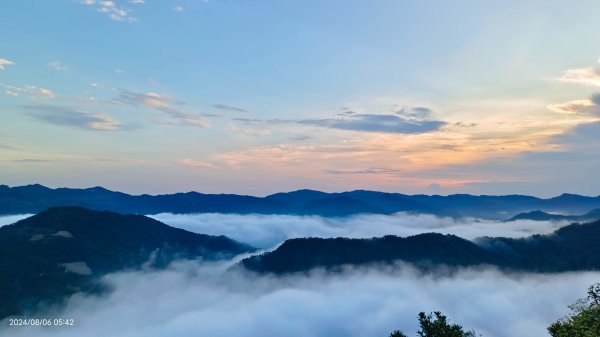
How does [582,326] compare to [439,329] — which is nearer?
[582,326]

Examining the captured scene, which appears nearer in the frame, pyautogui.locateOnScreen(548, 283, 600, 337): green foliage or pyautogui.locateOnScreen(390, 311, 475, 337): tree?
pyautogui.locateOnScreen(548, 283, 600, 337): green foliage

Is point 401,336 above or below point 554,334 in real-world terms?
below

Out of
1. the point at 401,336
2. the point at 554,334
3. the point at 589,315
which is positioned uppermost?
the point at 589,315

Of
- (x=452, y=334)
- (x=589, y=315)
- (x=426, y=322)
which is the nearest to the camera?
(x=589, y=315)

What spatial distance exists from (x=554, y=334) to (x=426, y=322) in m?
15.4

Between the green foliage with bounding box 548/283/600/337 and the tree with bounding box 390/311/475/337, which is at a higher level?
the green foliage with bounding box 548/283/600/337

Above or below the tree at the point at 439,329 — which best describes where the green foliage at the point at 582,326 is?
above

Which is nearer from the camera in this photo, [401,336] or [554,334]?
[554,334]

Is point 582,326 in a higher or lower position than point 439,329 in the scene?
higher

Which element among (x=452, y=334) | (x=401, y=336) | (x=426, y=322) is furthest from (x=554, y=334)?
(x=401, y=336)

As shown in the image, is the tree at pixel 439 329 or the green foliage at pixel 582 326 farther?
the tree at pixel 439 329

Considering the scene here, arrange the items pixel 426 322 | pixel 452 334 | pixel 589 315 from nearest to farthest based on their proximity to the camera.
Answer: pixel 589 315
pixel 452 334
pixel 426 322

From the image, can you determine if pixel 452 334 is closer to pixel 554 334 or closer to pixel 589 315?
pixel 554 334

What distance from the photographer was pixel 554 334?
143 ft
